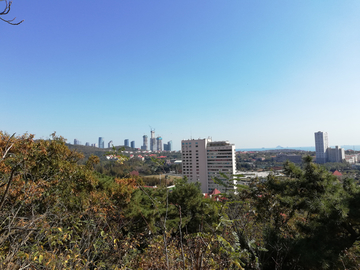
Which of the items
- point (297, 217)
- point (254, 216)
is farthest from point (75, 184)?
point (297, 217)

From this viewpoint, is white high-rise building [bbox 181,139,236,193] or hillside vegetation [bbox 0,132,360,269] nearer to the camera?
hillside vegetation [bbox 0,132,360,269]

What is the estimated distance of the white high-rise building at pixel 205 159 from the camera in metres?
35.6

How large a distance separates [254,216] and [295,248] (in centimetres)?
182

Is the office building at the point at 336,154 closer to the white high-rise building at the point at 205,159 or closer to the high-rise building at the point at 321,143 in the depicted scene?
the high-rise building at the point at 321,143

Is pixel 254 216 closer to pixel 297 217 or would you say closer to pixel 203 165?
pixel 297 217

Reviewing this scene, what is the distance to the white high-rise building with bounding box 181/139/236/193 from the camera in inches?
1400

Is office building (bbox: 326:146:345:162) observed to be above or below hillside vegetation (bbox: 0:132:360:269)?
below

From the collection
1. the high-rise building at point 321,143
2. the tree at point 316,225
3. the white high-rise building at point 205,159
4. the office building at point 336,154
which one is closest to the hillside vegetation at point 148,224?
the tree at point 316,225

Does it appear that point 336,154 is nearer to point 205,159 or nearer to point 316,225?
point 205,159

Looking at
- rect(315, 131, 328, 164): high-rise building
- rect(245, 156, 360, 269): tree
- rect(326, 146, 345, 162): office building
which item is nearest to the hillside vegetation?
rect(245, 156, 360, 269): tree

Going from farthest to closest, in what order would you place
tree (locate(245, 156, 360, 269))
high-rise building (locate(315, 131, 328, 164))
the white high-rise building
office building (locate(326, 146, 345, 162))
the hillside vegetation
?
high-rise building (locate(315, 131, 328, 164)) → office building (locate(326, 146, 345, 162)) → the white high-rise building → tree (locate(245, 156, 360, 269)) → the hillside vegetation

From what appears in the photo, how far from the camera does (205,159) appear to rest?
120 feet

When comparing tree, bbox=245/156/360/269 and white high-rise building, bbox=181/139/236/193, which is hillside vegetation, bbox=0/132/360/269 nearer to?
tree, bbox=245/156/360/269

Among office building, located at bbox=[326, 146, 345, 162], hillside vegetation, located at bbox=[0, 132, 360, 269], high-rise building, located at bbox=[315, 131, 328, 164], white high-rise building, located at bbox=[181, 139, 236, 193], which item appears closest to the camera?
hillside vegetation, located at bbox=[0, 132, 360, 269]
